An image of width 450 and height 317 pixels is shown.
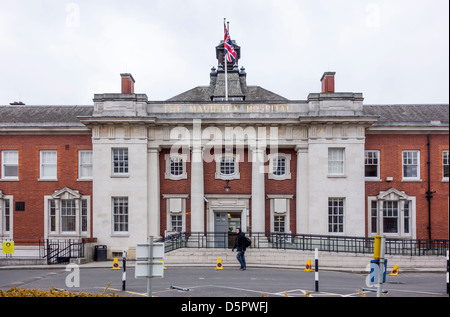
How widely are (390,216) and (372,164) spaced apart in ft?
10.4

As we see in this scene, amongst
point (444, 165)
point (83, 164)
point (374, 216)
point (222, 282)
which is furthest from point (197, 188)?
point (444, 165)

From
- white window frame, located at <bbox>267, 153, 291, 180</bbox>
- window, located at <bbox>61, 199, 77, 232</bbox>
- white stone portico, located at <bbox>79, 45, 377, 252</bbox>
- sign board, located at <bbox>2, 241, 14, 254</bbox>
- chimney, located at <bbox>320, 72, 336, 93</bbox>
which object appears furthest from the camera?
chimney, located at <bbox>320, 72, 336, 93</bbox>

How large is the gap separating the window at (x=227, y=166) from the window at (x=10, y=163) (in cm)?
1202

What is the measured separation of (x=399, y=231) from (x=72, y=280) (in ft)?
60.0

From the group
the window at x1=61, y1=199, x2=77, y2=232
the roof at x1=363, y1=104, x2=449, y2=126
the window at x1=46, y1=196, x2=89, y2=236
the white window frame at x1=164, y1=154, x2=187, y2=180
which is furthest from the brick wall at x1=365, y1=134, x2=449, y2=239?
the window at x1=61, y1=199, x2=77, y2=232

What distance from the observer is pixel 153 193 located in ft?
82.5

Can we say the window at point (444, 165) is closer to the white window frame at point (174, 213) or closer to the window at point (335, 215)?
the window at point (335, 215)

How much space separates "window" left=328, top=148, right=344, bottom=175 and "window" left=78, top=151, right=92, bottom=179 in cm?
1371

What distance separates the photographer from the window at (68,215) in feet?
86.1

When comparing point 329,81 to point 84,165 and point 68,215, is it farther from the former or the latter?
point 68,215

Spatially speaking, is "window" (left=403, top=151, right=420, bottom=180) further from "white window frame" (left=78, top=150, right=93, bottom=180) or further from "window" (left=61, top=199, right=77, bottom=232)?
"window" (left=61, top=199, right=77, bottom=232)

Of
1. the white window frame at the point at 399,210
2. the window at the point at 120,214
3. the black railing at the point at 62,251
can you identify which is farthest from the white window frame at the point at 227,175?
the black railing at the point at 62,251

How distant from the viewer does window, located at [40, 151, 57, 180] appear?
26344 mm
